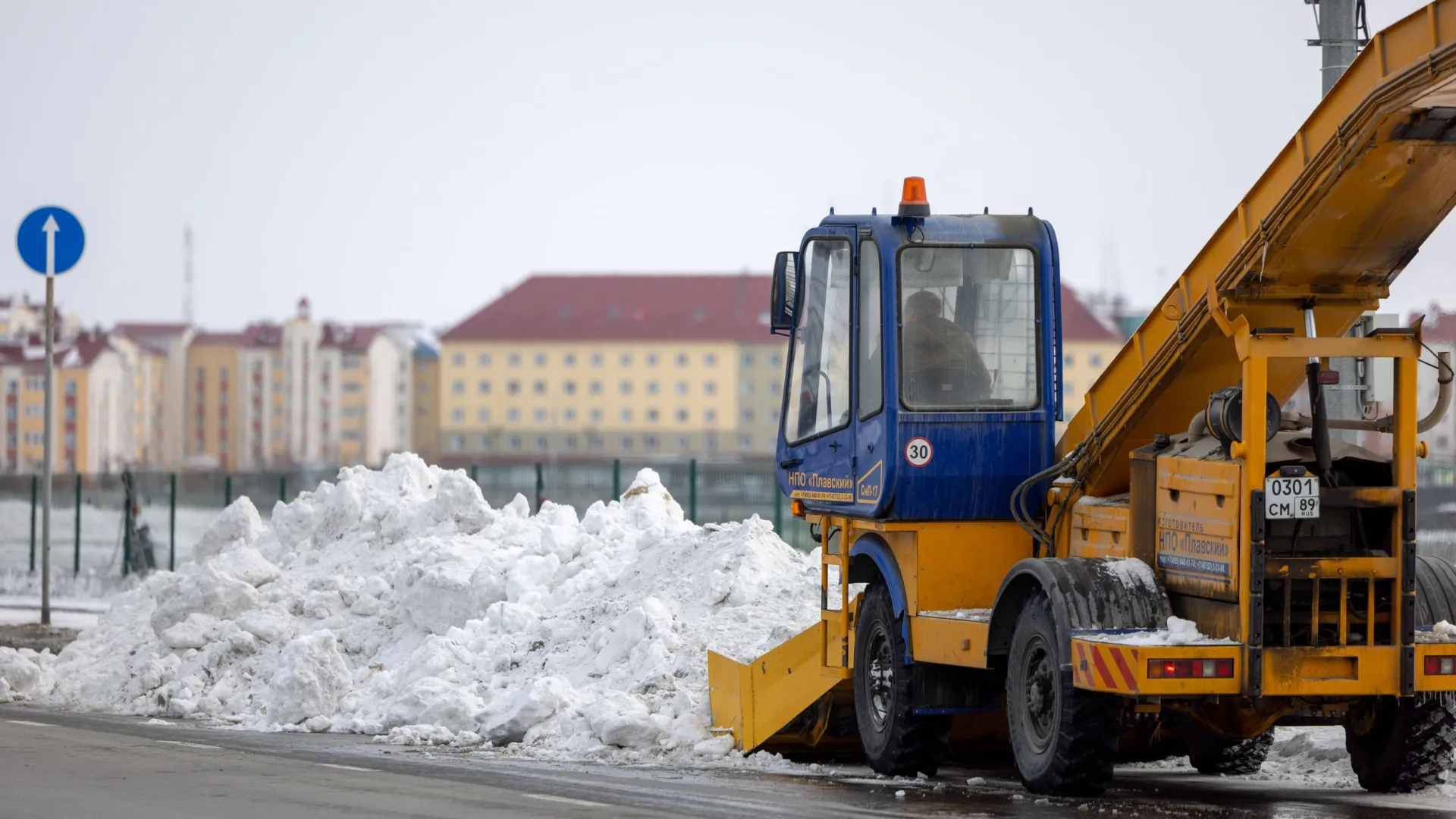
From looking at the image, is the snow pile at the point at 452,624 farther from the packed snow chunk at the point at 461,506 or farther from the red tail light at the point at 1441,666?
the red tail light at the point at 1441,666

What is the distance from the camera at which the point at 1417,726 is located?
376 inches

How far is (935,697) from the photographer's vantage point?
34.9ft

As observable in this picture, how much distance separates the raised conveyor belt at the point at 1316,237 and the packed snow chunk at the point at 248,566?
8771mm

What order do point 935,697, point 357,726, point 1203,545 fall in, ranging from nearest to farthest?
point 1203,545
point 935,697
point 357,726

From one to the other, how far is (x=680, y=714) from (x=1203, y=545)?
14.3 ft

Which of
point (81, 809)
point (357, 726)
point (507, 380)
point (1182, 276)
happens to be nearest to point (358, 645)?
point (357, 726)

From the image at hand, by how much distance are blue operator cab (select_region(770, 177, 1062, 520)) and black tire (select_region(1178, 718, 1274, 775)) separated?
6.27 feet

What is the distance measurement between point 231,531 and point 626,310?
127232mm

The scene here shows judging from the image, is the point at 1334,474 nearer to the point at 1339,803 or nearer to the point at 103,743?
the point at 1339,803

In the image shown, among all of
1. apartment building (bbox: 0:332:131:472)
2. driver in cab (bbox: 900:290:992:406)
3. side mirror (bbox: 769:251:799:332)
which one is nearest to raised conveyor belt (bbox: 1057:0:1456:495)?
driver in cab (bbox: 900:290:992:406)

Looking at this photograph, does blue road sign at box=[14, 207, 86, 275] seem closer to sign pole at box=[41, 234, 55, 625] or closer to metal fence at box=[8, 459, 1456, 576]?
sign pole at box=[41, 234, 55, 625]

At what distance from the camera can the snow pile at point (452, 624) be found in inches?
507

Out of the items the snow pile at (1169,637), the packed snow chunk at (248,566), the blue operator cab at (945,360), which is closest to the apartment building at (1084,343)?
the packed snow chunk at (248,566)

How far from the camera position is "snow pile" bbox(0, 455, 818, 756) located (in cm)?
1287
